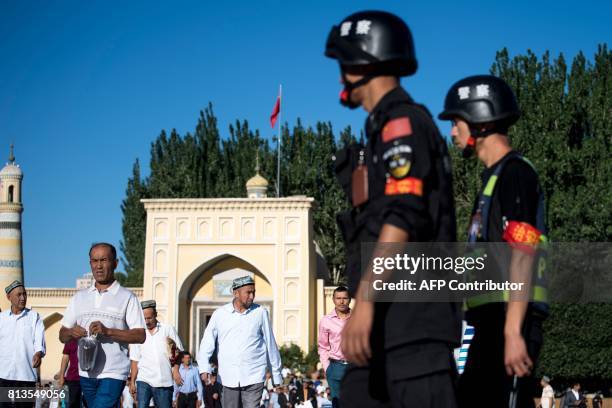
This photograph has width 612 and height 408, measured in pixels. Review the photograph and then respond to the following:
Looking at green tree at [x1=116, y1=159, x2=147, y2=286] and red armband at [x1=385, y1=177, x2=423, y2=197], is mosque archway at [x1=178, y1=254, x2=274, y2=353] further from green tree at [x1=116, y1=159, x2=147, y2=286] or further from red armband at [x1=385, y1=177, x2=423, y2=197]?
red armband at [x1=385, y1=177, x2=423, y2=197]

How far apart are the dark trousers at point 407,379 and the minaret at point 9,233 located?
4604cm

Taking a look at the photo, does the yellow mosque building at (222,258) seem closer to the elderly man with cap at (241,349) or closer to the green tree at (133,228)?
the green tree at (133,228)

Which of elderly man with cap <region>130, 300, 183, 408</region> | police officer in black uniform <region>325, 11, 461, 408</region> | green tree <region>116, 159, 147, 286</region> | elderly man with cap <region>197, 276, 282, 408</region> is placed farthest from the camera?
green tree <region>116, 159, 147, 286</region>

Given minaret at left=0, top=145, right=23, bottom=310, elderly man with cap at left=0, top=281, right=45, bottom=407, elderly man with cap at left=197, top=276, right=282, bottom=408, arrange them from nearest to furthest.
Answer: elderly man with cap at left=197, top=276, right=282, bottom=408 → elderly man with cap at left=0, top=281, right=45, bottom=407 → minaret at left=0, top=145, right=23, bottom=310

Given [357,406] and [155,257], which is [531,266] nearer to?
[357,406]

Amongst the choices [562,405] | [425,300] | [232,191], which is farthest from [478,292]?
[232,191]

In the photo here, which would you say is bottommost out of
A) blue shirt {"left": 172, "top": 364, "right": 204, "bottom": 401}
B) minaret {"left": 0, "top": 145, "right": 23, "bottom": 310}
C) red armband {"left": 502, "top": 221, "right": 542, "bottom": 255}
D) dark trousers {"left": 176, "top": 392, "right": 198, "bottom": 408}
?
dark trousers {"left": 176, "top": 392, "right": 198, "bottom": 408}

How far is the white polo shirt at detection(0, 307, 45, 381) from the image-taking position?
10.5 meters

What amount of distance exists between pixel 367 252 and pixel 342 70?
2.43 ft

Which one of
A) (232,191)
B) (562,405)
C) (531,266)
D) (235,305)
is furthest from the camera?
(232,191)

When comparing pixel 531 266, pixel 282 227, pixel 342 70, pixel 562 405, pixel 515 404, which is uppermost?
pixel 282 227

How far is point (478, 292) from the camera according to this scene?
14.8 feet

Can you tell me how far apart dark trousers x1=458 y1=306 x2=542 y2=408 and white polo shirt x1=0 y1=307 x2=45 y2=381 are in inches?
284

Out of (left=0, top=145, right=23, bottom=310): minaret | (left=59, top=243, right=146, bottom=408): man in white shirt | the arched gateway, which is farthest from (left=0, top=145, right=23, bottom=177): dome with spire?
(left=59, top=243, right=146, bottom=408): man in white shirt
